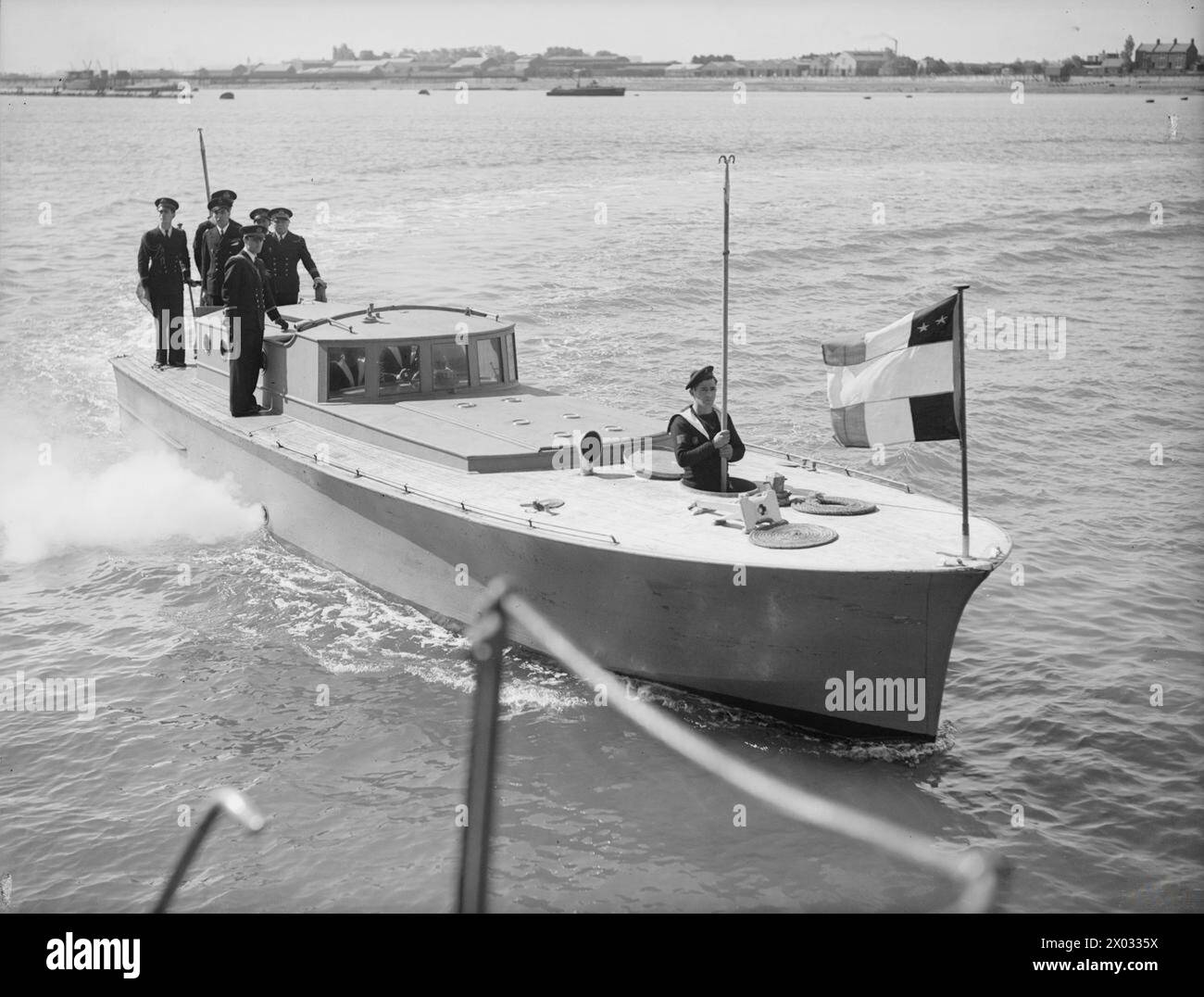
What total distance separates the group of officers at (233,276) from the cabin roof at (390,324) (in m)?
0.59

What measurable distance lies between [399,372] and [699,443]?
4300 millimetres

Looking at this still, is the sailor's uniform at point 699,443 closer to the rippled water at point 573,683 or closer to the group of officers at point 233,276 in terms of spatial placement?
the rippled water at point 573,683

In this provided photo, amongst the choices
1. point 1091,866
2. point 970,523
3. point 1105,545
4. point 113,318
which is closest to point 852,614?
point 970,523

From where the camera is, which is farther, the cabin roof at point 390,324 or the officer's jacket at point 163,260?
the officer's jacket at point 163,260

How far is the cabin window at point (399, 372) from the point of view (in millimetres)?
14461

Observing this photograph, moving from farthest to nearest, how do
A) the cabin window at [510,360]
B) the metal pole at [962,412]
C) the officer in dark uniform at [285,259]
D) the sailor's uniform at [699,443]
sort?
the officer in dark uniform at [285,259] < the cabin window at [510,360] < the sailor's uniform at [699,443] < the metal pole at [962,412]

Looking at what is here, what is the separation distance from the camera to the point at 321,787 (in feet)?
33.3

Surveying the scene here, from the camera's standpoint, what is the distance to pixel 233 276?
1453 cm

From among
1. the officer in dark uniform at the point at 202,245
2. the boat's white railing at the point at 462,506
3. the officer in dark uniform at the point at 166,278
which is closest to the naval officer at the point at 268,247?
the officer in dark uniform at the point at 202,245

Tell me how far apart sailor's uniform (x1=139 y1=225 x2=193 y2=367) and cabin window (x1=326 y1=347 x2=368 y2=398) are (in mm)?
4132

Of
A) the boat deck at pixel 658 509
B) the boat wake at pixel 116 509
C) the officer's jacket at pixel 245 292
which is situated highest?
the officer's jacket at pixel 245 292
